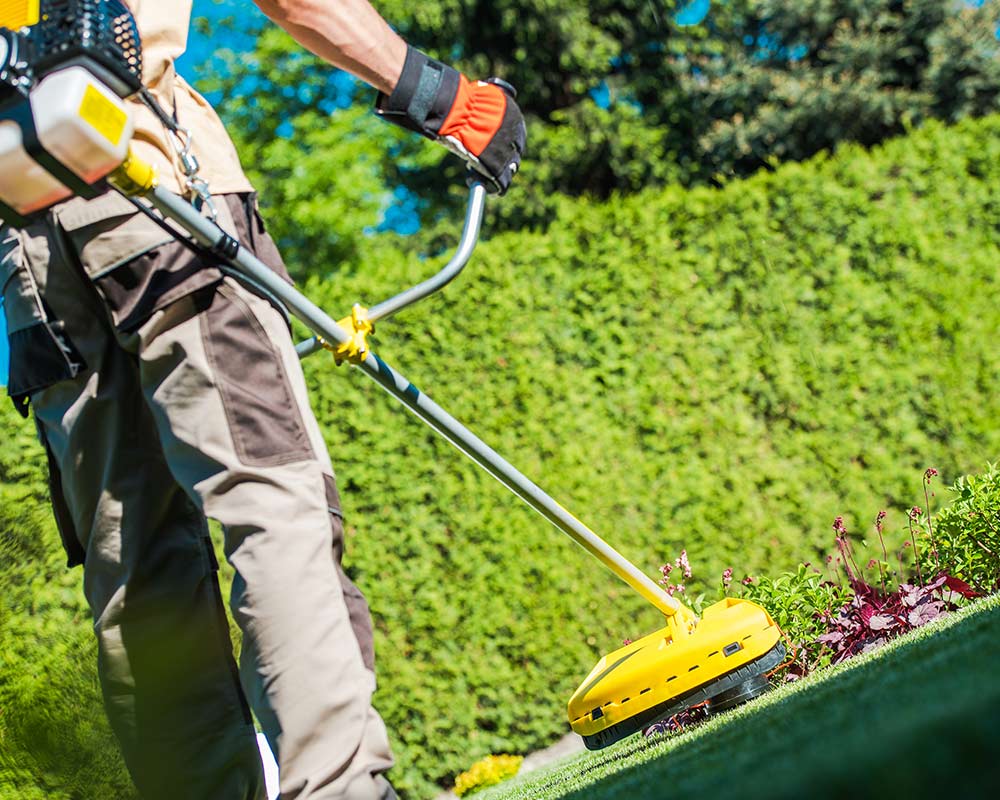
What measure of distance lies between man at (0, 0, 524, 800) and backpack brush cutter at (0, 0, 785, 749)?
0.12m

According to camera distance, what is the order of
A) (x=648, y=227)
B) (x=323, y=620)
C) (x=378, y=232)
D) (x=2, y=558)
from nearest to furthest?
(x=323, y=620)
(x=2, y=558)
(x=648, y=227)
(x=378, y=232)

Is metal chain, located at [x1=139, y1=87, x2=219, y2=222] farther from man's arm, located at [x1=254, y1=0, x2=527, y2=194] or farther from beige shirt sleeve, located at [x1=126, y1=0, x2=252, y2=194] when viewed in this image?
man's arm, located at [x1=254, y1=0, x2=527, y2=194]

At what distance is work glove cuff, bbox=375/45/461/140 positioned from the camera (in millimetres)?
2129

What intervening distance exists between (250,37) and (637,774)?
15525 mm

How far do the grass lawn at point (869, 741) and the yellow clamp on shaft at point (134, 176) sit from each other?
1.16 metres

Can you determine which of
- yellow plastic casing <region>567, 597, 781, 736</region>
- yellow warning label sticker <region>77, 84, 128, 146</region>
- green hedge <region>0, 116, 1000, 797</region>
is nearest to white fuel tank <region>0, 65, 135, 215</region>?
yellow warning label sticker <region>77, 84, 128, 146</region>

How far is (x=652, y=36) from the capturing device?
13.3 meters

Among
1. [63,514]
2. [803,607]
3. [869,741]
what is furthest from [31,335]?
[803,607]

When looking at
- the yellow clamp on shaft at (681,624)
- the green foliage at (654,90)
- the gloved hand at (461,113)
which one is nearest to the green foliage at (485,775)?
the yellow clamp on shaft at (681,624)

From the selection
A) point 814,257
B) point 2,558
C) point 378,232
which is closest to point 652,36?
point 378,232

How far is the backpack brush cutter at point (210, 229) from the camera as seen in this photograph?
141 centimetres

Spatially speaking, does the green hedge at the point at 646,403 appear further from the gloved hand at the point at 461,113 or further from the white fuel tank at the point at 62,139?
the white fuel tank at the point at 62,139

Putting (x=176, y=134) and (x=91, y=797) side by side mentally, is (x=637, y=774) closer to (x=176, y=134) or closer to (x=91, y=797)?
(x=176, y=134)

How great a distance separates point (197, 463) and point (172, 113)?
2.32ft
